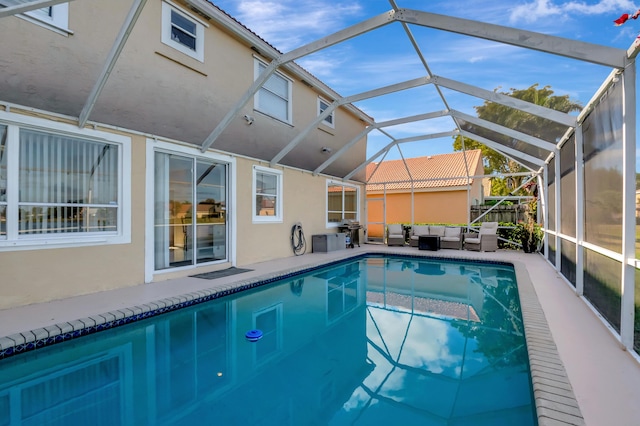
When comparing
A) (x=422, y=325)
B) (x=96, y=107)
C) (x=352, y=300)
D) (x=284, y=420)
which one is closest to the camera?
(x=284, y=420)

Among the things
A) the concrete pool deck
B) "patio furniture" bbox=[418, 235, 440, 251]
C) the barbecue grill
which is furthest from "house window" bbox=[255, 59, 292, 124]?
"patio furniture" bbox=[418, 235, 440, 251]

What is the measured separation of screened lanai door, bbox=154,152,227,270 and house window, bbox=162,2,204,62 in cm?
190

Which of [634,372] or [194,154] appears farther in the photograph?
[194,154]

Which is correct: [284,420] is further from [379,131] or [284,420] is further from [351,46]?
[379,131]

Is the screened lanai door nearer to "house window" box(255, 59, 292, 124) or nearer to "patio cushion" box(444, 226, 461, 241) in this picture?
"house window" box(255, 59, 292, 124)

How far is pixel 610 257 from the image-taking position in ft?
10.9

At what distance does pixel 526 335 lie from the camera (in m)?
3.34

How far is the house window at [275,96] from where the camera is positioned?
702cm

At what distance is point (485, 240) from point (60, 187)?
35.9 feet

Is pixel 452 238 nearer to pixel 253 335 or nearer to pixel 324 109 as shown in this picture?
pixel 324 109

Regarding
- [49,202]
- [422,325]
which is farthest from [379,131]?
[49,202]

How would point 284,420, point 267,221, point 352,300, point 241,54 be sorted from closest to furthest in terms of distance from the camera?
point 284,420
point 352,300
point 241,54
point 267,221

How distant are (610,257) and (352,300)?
351 centimetres

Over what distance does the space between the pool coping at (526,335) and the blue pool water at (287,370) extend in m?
0.11
